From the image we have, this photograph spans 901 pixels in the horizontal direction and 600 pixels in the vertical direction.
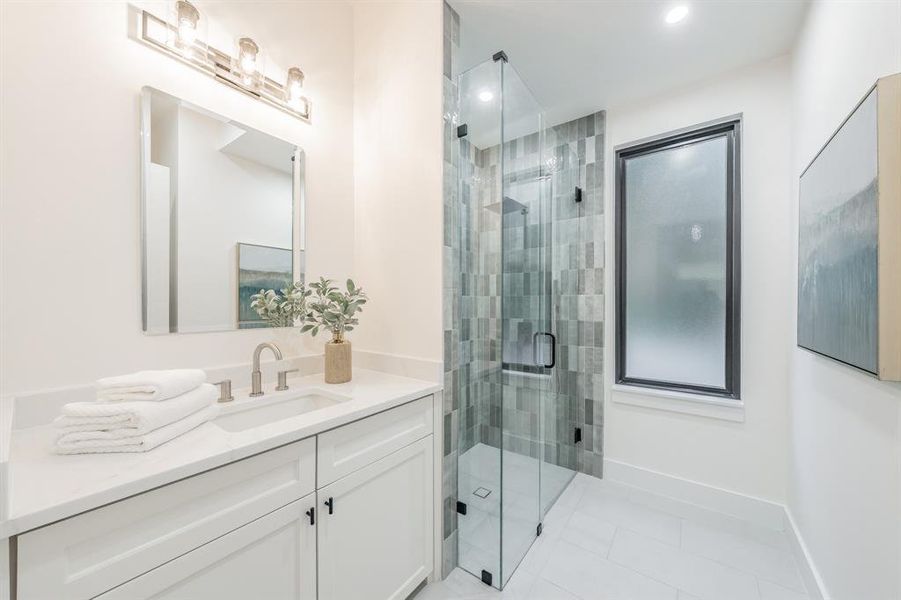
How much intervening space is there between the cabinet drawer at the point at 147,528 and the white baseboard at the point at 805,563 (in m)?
2.14

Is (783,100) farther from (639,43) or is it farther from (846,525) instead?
(846,525)

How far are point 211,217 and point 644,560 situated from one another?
8.55 ft

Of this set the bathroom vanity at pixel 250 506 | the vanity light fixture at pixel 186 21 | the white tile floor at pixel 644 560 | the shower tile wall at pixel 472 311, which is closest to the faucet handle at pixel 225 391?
the bathroom vanity at pixel 250 506

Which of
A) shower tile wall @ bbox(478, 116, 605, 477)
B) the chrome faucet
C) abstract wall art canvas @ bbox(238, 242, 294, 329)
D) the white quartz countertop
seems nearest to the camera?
the white quartz countertop

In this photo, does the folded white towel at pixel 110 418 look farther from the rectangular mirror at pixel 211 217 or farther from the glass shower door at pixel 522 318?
the glass shower door at pixel 522 318

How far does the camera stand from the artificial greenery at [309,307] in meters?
1.63

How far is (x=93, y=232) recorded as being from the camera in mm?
1163

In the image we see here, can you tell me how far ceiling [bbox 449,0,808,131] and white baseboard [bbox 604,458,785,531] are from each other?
8.53 ft

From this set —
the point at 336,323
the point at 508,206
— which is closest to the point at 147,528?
the point at 336,323

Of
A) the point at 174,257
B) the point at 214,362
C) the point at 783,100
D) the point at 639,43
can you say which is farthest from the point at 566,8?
the point at 214,362

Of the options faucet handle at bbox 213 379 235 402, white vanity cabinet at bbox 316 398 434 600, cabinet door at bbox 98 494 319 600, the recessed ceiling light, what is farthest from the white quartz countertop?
the recessed ceiling light

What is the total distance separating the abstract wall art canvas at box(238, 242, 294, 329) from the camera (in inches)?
60.5

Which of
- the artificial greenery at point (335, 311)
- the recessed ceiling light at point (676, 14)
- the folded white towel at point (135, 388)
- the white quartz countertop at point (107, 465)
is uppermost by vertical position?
the recessed ceiling light at point (676, 14)

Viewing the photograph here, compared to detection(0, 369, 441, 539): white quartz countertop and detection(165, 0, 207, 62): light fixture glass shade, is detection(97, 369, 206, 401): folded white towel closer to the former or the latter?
detection(0, 369, 441, 539): white quartz countertop
